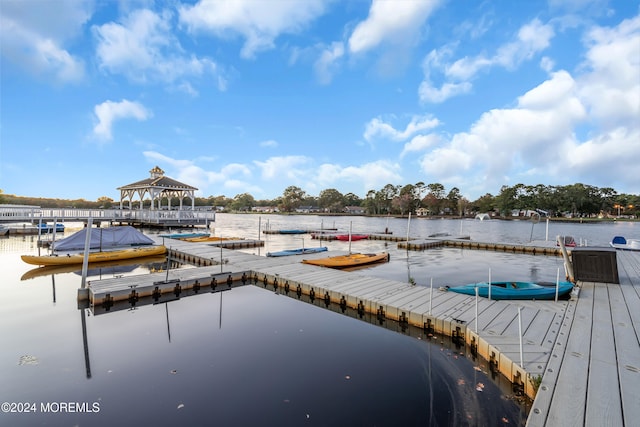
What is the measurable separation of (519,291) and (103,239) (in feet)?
63.5

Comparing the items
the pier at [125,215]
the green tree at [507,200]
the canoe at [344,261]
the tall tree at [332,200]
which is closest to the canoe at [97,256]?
the canoe at [344,261]

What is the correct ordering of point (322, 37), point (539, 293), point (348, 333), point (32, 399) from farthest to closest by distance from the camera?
point (322, 37), point (539, 293), point (348, 333), point (32, 399)

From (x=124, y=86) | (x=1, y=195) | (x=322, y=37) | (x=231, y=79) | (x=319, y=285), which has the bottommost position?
(x=319, y=285)

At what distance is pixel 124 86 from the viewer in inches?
1384

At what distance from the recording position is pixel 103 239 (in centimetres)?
1667

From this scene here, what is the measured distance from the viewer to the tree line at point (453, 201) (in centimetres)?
9219

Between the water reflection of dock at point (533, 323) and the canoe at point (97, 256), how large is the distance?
6.98 metres

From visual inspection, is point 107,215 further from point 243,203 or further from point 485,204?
point 243,203

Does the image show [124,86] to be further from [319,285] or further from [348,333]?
[348,333]

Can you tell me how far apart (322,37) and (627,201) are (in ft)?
407

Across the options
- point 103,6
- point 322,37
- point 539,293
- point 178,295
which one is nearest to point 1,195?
point 103,6

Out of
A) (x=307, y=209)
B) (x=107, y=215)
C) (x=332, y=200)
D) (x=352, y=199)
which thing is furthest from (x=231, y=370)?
(x=352, y=199)

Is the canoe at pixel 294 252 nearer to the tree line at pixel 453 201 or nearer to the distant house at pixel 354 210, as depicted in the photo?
the tree line at pixel 453 201

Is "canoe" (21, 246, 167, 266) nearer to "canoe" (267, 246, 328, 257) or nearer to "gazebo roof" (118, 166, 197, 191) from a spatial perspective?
"canoe" (267, 246, 328, 257)
